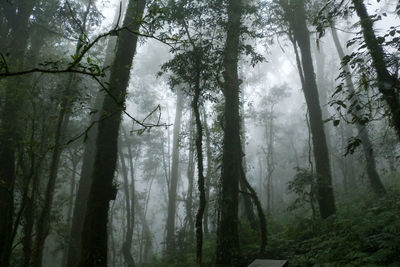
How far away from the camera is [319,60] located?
3156 centimetres

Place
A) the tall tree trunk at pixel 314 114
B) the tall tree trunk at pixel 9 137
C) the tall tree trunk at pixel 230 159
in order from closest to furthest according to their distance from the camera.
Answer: the tall tree trunk at pixel 230 159 < the tall tree trunk at pixel 9 137 < the tall tree trunk at pixel 314 114

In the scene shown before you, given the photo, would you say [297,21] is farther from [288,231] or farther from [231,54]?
[288,231]

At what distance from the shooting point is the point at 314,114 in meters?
9.69

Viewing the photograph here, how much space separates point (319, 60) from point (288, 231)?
26.9 meters

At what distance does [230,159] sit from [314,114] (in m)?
3.50

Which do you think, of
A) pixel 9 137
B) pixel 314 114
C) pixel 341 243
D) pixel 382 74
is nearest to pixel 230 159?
pixel 341 243

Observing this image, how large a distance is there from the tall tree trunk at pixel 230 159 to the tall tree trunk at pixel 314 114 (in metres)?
2.51

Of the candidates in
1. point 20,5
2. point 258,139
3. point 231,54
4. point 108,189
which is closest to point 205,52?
point 231,54

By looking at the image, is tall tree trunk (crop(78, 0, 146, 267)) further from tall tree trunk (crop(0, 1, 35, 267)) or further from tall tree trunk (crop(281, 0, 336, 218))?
tall tree trunk (crop(281, 0, 336, 218))

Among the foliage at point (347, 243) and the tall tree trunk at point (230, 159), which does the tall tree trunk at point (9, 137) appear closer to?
the tall tree trunk at point (230, 159)

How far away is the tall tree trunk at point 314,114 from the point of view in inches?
347

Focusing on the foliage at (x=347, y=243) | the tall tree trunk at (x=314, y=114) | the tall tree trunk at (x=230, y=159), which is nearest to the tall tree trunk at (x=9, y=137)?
the tall tree trunk at (x=230, y=159)

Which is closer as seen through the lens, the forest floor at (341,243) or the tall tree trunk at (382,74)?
the tall tree trunk at (382,74)

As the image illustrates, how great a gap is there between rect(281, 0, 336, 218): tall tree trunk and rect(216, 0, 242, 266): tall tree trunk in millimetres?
2508
